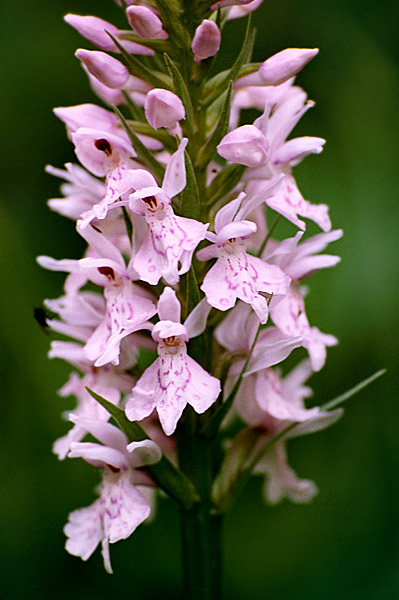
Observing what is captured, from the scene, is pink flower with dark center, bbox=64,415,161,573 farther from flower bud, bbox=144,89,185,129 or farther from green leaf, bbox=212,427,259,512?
flower bud, bbox=144,89,185,129

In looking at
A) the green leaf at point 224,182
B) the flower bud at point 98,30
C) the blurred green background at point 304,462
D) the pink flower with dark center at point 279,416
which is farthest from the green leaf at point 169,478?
the blurred green background at point 304,462

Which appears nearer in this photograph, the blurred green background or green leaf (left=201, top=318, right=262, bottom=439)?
green leaf (left=201, top=318, right=262, bottom=439)

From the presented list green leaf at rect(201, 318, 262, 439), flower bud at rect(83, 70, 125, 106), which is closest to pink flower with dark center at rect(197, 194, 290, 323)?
green leaf at rect(201, 318, 262, 439)

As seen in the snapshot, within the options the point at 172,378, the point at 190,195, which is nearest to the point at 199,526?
the point at 172,378

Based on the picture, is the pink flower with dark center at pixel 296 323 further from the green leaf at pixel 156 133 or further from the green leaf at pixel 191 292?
the green leaf at pixel 156 133

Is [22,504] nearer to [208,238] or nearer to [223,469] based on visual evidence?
[223,469]

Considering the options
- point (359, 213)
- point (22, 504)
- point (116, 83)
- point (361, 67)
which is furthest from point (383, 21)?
point (22, 504)
